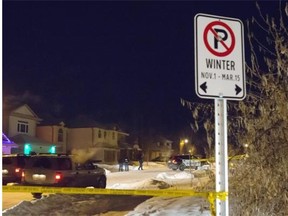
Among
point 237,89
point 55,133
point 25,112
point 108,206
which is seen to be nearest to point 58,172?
point 108,206

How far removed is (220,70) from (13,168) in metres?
21.8

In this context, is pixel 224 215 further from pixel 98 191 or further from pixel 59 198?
pixel 59 198

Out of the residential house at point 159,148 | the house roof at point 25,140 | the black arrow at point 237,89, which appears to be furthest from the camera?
the residential house at point 159,148

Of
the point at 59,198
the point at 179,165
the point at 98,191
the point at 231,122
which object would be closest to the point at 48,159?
the point at 59,198

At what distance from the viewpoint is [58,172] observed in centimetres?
2028

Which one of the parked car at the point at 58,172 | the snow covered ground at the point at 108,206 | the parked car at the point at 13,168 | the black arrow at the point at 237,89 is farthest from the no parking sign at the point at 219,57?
the parked car at the point at 13,168

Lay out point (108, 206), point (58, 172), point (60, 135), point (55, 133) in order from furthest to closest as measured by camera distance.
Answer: point (60, 135) → point (55, 133) → point (58, 172) → point (108, 206)

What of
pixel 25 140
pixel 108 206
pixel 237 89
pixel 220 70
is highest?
pixel 25 140

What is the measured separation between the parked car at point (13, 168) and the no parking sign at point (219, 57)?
20971 mm

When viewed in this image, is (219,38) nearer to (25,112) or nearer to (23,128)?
(23,128)

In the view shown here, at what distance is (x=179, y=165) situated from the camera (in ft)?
138

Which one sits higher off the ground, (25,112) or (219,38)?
(25,112)

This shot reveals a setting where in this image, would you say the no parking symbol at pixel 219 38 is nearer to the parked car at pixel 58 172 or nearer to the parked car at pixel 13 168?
the parked car at pixel 58 172

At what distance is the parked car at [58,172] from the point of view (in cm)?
2030
